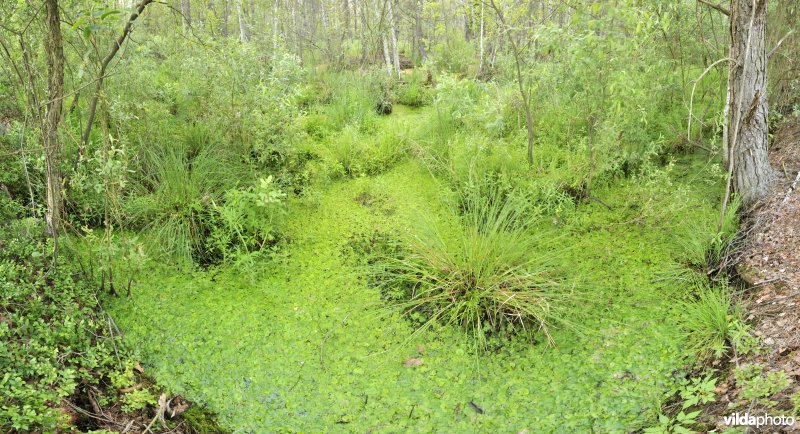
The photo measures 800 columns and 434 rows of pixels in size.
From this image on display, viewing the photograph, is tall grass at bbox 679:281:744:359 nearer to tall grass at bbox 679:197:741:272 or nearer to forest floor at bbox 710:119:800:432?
forest floor at bbox 710:119:800:432

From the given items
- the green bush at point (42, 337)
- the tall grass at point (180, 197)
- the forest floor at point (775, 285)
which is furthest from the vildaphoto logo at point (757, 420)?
the tall grass at point (180, 197)

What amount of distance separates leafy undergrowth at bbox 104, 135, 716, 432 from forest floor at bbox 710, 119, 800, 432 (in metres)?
0.32

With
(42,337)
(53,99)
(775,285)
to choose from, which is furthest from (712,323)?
(53,99)

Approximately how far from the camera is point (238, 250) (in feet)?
10.4

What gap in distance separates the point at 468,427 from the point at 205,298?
69.7 inches

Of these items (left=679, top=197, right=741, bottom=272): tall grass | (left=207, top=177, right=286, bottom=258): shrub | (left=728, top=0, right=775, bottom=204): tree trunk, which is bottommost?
(left=679, top=197, right=741, bottom=272): tall grass

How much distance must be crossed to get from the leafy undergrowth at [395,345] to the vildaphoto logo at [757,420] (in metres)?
0.35

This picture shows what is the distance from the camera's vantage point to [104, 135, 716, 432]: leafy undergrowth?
2.27m

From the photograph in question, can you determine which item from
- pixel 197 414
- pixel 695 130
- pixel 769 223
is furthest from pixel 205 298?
pixel 695 130

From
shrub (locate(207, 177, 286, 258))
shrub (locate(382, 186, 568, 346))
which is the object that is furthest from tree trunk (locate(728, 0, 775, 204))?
shrub (locate(207, 177, 286, 258))

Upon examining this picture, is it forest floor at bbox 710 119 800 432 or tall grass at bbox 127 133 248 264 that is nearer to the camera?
forest floor at bbox 710 119 800 432

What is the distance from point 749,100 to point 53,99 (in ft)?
13.1

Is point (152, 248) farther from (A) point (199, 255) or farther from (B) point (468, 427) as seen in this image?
(B) point (468, 427)

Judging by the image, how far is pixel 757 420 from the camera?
1.74 metres
